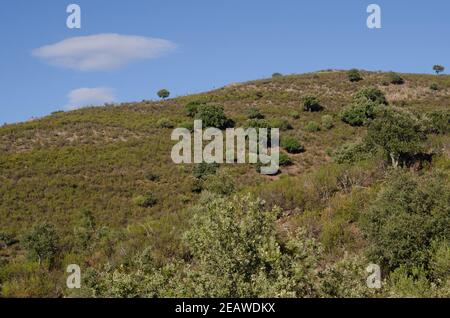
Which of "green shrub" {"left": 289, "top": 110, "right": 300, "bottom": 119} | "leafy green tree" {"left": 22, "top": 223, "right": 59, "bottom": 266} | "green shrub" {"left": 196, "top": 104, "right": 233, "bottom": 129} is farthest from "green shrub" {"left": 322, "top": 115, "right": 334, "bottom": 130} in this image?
"leafy green tree" {"left": 22, "top": 223, "right": 59, "bottom": 266}

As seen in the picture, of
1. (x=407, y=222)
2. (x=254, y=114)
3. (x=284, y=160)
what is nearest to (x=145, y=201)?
(x=284, y=160)

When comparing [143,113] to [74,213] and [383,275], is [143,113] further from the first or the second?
[383,275]

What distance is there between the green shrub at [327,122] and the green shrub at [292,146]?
8503mm

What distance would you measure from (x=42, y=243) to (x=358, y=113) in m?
47.4

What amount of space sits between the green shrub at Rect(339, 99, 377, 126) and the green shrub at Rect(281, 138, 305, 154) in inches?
466

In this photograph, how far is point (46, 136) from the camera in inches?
2403

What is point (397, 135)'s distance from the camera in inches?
1216

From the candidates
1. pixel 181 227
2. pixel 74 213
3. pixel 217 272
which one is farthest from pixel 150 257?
pixel 74 213

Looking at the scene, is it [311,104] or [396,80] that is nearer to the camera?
[311,104]

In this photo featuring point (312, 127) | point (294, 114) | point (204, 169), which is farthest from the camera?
point (294, 114)

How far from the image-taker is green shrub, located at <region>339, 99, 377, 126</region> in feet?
207

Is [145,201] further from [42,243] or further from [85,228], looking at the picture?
[42,243]

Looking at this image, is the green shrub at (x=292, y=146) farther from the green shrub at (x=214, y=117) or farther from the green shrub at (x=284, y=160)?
the green shrub at (x=214, y=117)

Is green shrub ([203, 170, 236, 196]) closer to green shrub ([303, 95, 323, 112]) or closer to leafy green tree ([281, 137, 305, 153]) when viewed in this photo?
leafy green tree ([281, 137, 305, 153])
